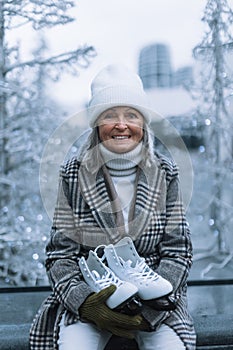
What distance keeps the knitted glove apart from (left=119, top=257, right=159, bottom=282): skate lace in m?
0.09

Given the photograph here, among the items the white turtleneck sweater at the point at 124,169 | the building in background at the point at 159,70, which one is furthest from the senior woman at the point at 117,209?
the building in background at the point at 159,70

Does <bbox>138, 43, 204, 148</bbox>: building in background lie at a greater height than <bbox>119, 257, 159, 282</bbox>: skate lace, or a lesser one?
greater

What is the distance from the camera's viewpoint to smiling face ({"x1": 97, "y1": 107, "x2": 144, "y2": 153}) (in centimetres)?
166

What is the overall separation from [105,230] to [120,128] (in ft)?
0.99

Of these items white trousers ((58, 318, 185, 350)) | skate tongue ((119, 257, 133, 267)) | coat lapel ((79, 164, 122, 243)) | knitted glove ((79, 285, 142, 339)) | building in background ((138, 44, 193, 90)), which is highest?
building in background ((138, 44, 193, 90))

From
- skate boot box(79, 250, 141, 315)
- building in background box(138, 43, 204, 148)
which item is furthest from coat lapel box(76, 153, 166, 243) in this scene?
building in background box(138, 43, 204, 148)

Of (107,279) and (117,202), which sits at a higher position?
(117,202)

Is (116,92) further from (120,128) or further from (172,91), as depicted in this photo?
(172,91)

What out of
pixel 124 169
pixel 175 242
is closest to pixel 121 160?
pixel 124 169

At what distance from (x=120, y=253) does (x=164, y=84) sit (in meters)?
1.85

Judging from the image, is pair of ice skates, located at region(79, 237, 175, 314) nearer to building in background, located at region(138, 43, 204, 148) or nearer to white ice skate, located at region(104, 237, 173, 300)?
white ice skate, located at region(104, 237, 173, 300)

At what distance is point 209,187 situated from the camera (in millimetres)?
3287

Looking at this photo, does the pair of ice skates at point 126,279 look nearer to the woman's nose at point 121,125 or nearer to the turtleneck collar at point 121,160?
the turtleneck collar at point 121,160

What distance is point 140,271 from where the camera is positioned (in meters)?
1.47
